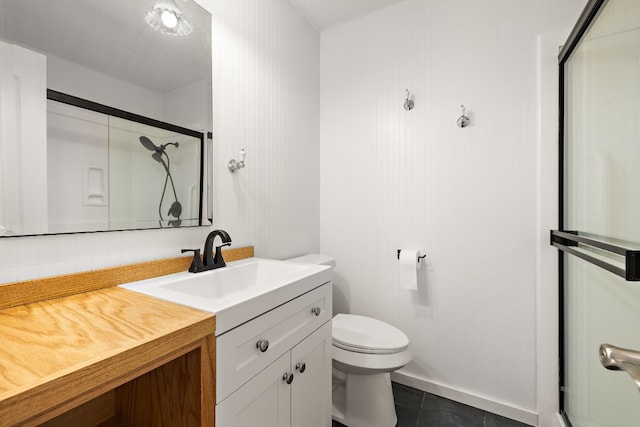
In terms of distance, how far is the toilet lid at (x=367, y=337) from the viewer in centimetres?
141


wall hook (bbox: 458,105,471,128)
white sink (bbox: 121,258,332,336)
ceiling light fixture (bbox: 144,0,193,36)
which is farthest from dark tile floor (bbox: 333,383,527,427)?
ceiling light fixture (bbox: 144,0,193,36)

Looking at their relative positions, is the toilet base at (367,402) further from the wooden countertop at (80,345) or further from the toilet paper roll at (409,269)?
the wooden countertop at (80,345)

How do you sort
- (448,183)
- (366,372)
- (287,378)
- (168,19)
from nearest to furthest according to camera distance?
(287,378)
(168,19)
(366,372)
(448,183)

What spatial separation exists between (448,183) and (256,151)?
111 cm

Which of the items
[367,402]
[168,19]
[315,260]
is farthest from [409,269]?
[168,19]

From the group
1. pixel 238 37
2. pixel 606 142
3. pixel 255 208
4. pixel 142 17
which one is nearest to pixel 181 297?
pixel 255 208

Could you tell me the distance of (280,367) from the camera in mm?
958

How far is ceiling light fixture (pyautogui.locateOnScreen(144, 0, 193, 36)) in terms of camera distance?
3.81 feet

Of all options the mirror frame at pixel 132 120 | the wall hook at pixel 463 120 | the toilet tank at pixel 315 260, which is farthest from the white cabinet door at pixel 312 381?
the wall hook at pixel 463 120

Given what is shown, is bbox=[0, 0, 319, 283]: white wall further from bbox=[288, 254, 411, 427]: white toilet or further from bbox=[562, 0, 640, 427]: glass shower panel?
bbox=[562, 0, 640, 427]: glass shower panel

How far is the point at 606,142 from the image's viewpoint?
1021 millimetres

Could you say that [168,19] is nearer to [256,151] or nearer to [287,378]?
[256,151]

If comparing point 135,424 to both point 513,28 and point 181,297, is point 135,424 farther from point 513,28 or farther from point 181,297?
point 513,28

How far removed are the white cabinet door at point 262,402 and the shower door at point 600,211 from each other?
81 cm
